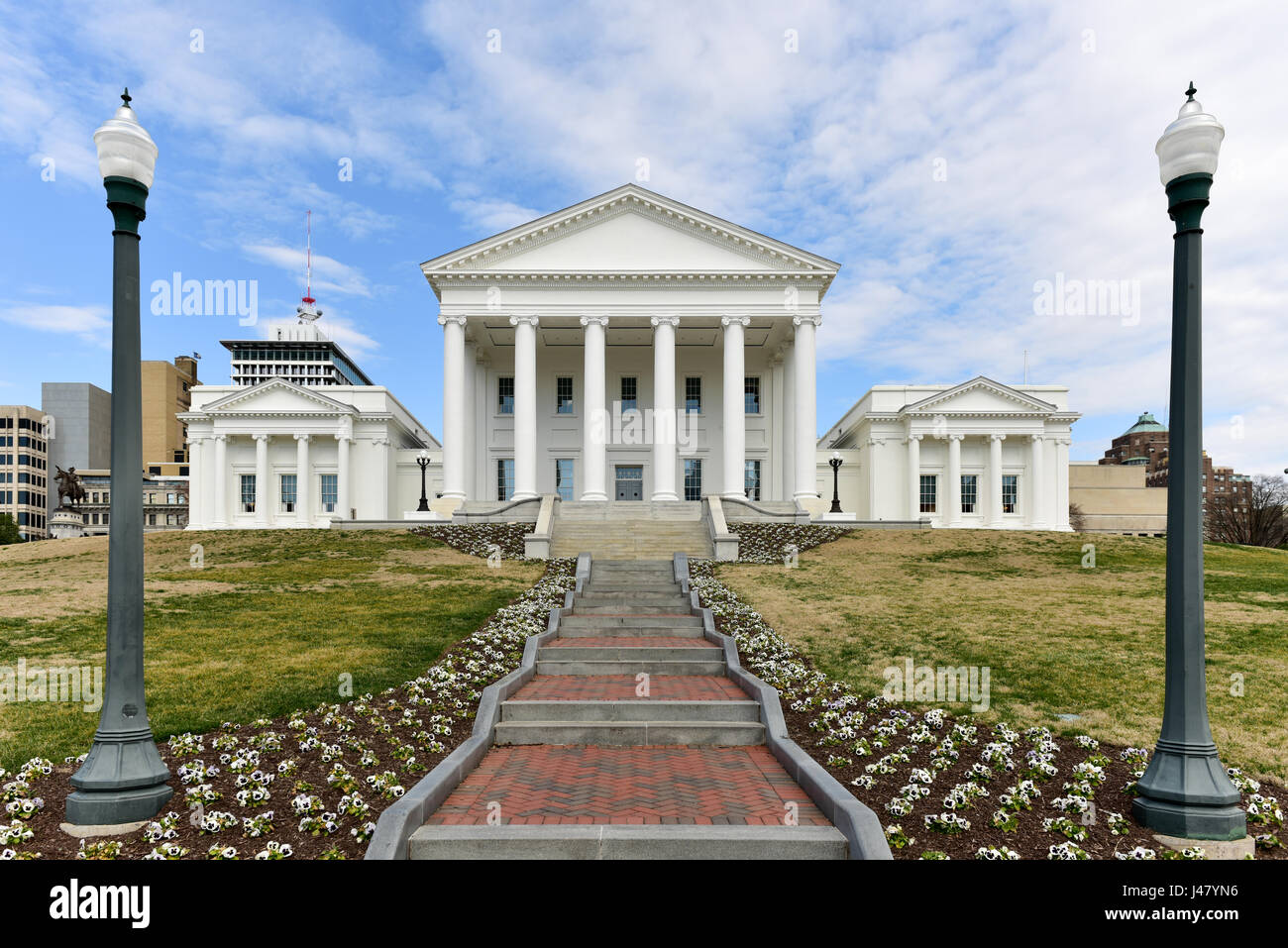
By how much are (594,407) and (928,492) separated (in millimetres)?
21746

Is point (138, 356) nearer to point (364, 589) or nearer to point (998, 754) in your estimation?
point (998, 754)

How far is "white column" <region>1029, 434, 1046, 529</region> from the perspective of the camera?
48719 mm

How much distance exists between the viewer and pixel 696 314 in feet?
139

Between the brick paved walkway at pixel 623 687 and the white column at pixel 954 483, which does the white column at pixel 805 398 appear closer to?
the white column at pixel 954 483

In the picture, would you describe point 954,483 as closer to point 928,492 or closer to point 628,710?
point 928,492

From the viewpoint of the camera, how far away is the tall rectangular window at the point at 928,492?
49344 millimetres

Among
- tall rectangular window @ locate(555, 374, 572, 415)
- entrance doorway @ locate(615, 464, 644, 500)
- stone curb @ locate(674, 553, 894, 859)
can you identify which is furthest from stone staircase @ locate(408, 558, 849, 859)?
tall rectangular window @ locate(555, 374, 572, 415)

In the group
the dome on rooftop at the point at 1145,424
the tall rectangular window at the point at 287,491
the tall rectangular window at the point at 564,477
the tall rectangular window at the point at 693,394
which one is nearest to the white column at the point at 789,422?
the tall rectangular window at the point at 693,394

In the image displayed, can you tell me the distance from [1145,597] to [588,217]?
31.9 m

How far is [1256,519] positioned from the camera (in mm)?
70000

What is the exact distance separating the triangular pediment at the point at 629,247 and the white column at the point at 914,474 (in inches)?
483

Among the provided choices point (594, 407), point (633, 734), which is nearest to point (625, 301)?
point (594, 407)

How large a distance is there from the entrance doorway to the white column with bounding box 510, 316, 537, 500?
8.58 meters

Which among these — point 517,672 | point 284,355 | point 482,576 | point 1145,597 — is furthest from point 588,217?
point 284,355
